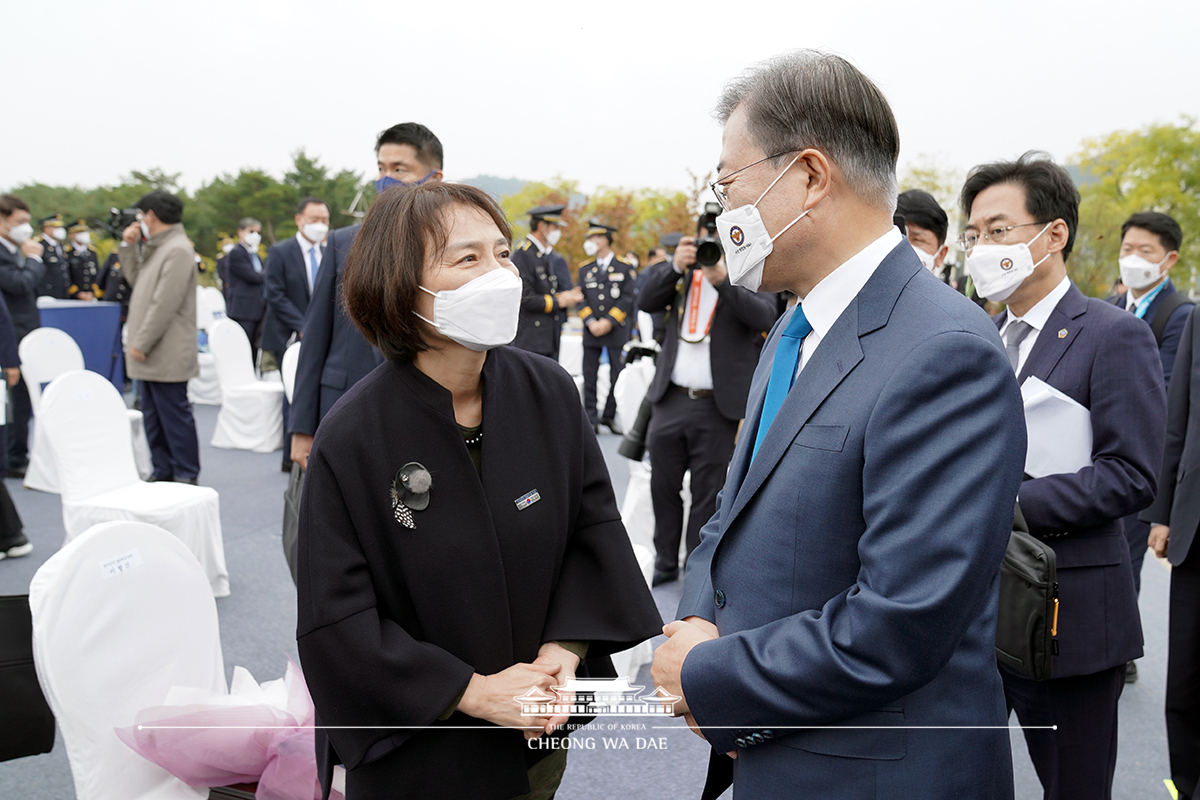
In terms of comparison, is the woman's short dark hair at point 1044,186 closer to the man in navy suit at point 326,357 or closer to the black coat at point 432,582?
the black coat at point 432,582

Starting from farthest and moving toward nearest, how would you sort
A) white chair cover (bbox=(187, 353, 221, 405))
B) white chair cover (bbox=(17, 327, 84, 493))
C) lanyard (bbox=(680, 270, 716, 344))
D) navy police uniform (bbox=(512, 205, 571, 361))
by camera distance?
white chair cover (bbox=(187, 353, 221, 405)) < navy police uniform (bbox=(512, 205, 571, 361)) < white chair cover (bbox=(17, 327, 84, 493)) < lanyard (bbox=(680, 270, 716, 344))

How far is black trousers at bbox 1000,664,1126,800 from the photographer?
1.76 meters

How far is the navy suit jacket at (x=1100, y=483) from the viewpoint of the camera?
1.66 metres

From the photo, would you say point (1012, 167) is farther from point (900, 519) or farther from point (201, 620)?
point (201, 620)

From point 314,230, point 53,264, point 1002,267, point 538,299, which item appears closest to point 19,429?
point 314,230

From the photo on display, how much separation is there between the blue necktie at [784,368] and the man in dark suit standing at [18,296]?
6.26 metres

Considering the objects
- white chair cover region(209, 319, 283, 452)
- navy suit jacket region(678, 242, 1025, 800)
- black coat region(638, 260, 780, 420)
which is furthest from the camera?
white chair cover region(209, 319, 283, 452)

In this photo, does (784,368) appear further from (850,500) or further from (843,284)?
(850,500)

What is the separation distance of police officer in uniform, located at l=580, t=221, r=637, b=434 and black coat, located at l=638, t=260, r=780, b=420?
158 inches

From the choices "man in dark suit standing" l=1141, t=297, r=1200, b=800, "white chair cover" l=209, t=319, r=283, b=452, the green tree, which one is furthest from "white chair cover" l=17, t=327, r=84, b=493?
the green tree

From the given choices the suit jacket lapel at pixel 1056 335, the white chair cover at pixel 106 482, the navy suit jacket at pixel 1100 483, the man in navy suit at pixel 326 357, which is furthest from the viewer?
the white chair cover at pixel 106 482

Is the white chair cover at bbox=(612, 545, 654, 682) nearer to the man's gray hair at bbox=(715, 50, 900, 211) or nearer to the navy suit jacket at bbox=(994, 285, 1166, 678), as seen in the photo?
the navy suit jacket at bbox=(994, 285, 1166, 678)

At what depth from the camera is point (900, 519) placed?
90 centimetres

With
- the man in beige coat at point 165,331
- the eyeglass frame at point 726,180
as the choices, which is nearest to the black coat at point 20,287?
the man in beige coat at point 165,331
